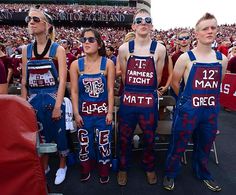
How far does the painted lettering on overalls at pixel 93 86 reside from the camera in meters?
3.17

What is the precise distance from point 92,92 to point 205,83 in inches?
52.6

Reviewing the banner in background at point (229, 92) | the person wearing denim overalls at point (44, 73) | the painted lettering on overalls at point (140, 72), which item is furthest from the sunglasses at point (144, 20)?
the banner in background at point (229, 92)

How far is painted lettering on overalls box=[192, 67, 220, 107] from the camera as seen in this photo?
297 cm

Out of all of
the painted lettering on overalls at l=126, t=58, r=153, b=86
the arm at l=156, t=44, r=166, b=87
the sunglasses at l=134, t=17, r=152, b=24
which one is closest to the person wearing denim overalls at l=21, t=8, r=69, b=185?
the painted lettering on overalls at l=126, t=58, r=153, b=86

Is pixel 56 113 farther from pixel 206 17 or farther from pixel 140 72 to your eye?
pixel 206 17

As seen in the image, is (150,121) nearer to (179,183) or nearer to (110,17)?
(179,183)

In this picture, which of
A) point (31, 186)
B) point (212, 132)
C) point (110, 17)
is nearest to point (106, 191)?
point (212, 132)

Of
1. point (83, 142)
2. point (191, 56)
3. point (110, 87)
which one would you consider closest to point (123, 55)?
point (110, 87)

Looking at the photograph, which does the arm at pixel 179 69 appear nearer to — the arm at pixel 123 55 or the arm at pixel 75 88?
the arm at pixel 123 55

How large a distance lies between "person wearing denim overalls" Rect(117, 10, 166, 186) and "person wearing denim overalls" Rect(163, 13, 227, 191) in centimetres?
28

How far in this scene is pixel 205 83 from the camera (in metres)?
2.99

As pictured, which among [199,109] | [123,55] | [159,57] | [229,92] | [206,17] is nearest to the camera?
[206,17]

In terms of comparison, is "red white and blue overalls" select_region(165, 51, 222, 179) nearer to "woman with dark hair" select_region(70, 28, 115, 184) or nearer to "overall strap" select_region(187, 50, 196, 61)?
"overall strap" select_region(187, 50, 196, 61)

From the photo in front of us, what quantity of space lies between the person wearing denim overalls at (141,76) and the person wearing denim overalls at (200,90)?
0.93ft
